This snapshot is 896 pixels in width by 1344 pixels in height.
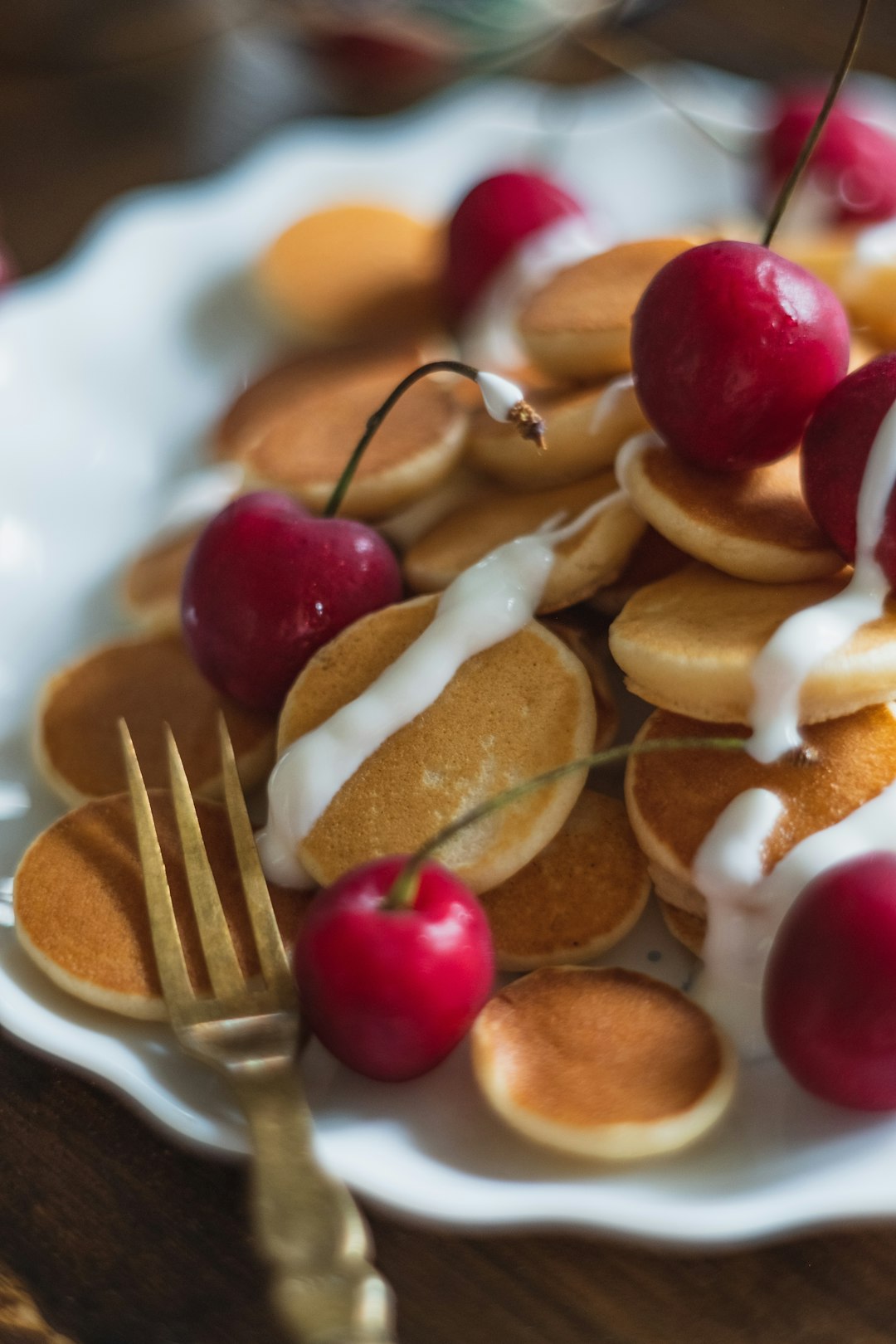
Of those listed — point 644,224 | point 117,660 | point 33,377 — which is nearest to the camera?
point 117,660

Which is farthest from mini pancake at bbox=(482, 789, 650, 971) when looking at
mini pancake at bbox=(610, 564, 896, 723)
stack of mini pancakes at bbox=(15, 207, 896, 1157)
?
mini pancake at bbox=(610, 564, 896, 723)

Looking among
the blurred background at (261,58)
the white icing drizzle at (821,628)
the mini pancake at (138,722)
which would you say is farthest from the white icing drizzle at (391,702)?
the blurred background at (261,58)

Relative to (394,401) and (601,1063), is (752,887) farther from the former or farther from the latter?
(394,401)

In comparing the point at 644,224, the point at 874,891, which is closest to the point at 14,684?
the point at 874,891

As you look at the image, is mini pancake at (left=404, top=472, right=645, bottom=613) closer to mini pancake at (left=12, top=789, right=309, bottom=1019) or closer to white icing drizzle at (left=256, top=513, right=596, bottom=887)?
white icing drizzle at (left=256, top=513, right=596, bottom=887)

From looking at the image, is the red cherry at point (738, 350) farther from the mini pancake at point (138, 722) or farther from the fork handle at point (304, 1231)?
the fork handle at point (304, 1231)

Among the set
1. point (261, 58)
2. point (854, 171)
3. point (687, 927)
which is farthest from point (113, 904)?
point (261, 58)

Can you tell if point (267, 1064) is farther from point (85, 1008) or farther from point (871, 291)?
point (871, 291)

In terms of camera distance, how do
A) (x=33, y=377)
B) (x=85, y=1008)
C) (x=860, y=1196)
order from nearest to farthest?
(x=860, y=1196), (x=85, y=1008), (x=33, y=377)
